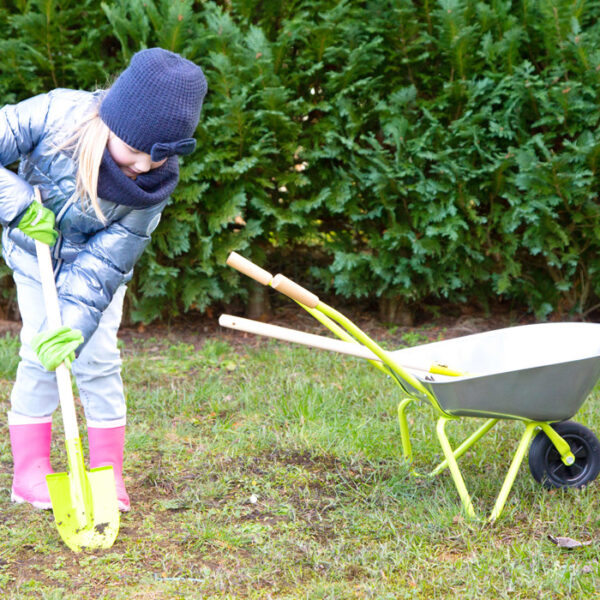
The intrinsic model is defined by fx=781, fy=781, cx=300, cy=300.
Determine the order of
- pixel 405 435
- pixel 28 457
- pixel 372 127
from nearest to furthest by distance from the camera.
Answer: pixel 28 457, pixel 405 435, pixel 372 127

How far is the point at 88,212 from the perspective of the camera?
2.61 meters

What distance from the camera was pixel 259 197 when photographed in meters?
4.69

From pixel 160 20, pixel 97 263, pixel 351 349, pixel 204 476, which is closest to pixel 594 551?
pixel 351 349

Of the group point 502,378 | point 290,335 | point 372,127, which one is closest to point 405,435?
point 502,378

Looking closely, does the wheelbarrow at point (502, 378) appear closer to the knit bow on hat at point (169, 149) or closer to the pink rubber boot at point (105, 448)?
the knit bow on hat at point (169, 149)

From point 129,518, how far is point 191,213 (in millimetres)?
2396

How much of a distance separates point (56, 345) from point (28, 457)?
66 centimetres

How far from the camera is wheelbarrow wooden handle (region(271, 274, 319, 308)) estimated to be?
229 cm

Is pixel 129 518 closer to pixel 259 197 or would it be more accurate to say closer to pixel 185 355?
pixel 185 355

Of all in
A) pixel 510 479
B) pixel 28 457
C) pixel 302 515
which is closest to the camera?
pixel 510 479

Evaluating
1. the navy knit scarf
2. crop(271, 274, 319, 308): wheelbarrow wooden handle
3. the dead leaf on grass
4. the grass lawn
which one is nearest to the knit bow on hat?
the navy knit scarf

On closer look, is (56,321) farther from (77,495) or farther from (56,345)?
(77,495)

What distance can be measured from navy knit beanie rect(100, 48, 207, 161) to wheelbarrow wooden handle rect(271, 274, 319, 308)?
1.81 feet

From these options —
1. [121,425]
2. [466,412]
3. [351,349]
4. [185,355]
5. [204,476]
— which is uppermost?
[351,349]
